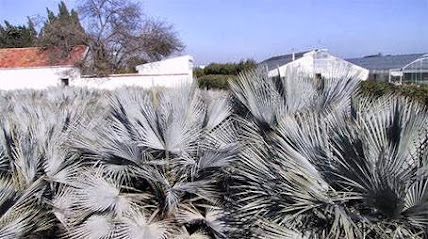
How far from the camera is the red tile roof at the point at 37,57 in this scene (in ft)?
116

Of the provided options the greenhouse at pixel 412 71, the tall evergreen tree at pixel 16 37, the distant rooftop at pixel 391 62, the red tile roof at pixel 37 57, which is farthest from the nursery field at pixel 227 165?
the tall evergreen tree at pixel 16 37

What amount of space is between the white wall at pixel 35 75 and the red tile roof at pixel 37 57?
0.66 meters

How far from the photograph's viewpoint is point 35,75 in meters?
34.8

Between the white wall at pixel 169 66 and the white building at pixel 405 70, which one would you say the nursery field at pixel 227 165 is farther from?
the white wall at pixel 169 66

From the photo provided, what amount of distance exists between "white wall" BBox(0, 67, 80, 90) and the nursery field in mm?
29656

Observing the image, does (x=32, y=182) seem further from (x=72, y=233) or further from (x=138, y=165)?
(x=138, y=165)

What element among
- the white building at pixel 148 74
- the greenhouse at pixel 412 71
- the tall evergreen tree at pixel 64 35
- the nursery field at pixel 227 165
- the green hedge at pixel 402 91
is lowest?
the greenhouse at pixel 412 71

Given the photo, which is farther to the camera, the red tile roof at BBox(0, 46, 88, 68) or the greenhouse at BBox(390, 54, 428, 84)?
the red tile roof at BBox(0, 46, 88, 68)

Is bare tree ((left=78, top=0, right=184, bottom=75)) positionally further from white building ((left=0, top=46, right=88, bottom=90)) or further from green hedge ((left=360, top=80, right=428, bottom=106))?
green hedge ((left=360, top=80, right=428, bottom=106))

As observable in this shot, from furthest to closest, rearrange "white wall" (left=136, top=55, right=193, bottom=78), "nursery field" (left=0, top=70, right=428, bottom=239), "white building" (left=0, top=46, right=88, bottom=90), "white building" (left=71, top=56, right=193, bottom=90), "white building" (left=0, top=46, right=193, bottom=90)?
"white wall" (left=136, top=55, right=193, bottom=78), "white building" (left=0, top=46, right=88, bottom=90), "white building" (left=0, top=46, right=193, bottom=90), "white building" (left=71, top=56, right=193, bottom=90), "nursery field" (left=0, top=70, right=428, bottom=239)

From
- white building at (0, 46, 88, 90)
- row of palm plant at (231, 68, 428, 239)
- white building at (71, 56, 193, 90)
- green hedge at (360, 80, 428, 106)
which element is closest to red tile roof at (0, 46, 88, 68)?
white building at (0, 46, 88, 90)

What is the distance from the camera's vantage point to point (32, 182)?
15.0 feet

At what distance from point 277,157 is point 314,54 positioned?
39.4 m

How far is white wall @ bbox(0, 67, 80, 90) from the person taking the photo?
34.5 meters
